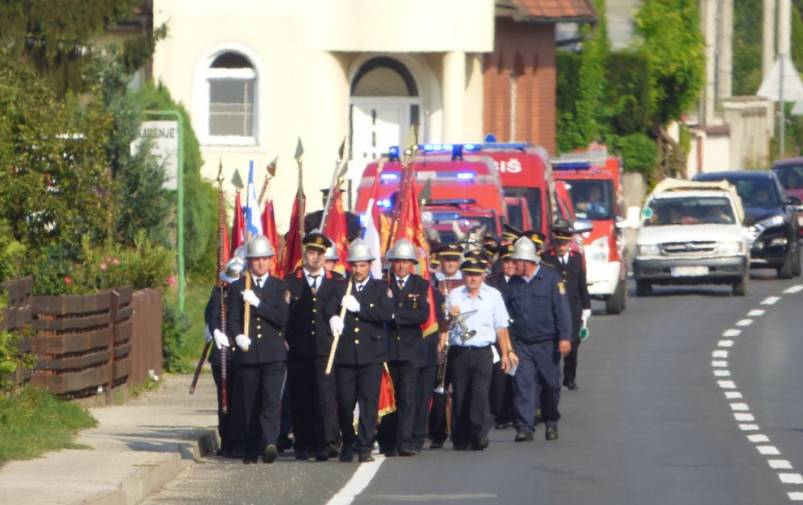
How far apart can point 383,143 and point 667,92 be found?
16.9 m

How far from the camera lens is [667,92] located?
193ft

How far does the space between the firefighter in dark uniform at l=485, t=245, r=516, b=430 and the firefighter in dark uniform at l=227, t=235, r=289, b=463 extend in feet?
8.02

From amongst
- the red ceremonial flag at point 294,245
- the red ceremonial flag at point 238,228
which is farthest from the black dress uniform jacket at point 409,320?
the red ceremonial flag at point 238,228

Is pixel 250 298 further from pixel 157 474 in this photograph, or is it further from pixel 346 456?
pixel 157 474

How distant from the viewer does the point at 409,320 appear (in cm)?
1769

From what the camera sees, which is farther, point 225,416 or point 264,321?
point 225,416

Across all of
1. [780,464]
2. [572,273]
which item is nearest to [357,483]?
[780,464]

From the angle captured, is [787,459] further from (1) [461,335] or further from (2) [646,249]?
(2) [646,249]

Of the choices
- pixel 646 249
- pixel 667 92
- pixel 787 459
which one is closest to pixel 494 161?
pixel 646 249

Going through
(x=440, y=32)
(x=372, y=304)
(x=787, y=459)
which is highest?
(x=440, y=32)

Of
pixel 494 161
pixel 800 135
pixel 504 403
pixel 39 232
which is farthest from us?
pixel 800 135

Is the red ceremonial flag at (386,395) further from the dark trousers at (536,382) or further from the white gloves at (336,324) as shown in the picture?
the dark trousers at (536,382)

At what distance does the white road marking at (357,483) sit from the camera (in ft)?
48.9

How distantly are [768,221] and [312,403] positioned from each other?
79.6ft
